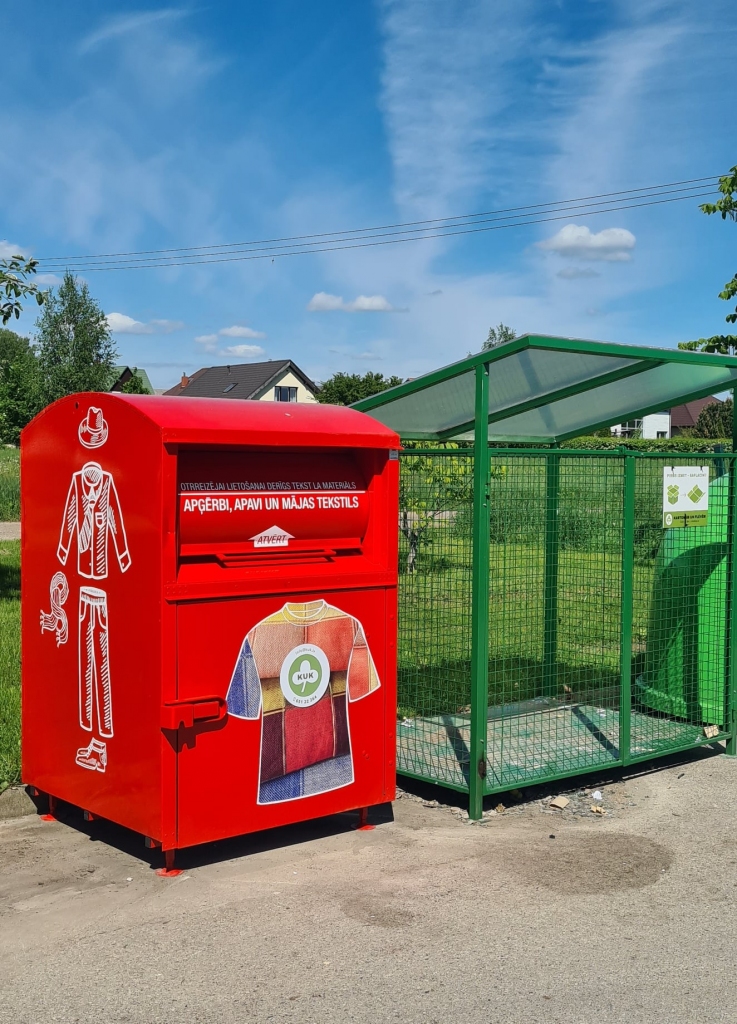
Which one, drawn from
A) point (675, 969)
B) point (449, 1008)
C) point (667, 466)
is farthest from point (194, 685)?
point (667, 466)

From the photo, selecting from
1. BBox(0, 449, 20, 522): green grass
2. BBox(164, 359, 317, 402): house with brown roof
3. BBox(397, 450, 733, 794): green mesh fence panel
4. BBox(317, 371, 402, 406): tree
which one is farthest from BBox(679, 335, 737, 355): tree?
BBox(164, 359, 317, 402): house with brown roof

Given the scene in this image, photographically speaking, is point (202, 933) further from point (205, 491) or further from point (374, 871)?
point (205, 491)

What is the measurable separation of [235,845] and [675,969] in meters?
2.02

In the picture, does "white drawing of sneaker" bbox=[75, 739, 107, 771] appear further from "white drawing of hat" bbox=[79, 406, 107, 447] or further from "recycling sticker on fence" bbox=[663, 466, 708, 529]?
"recycling sticker on fence" bbox=[663, 466, 708, 529]

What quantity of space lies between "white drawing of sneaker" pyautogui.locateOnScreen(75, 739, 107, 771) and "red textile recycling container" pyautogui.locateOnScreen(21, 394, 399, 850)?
10 millimetres

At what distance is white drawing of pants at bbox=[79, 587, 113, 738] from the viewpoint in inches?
168

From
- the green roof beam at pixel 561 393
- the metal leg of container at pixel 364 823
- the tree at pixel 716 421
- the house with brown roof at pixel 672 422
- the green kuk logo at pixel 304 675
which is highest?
the house with brown roof at pixel 672 422

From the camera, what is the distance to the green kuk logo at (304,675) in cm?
436

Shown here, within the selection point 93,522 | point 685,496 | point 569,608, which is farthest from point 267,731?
point 685,496

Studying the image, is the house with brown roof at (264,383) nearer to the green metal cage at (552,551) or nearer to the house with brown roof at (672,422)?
the house with brown roof at (672,422)

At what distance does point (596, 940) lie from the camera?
3.67 meters

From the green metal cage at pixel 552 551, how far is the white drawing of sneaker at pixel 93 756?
1.74 m

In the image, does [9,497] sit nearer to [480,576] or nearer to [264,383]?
[480,576]

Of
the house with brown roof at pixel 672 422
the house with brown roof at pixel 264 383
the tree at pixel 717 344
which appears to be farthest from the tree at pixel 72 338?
the tree at pixel 717 344
